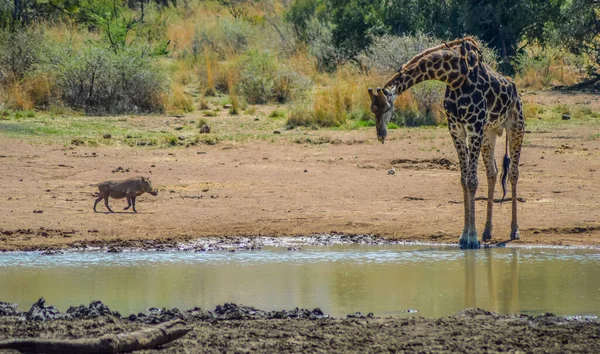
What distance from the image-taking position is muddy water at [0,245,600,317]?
27.1ft

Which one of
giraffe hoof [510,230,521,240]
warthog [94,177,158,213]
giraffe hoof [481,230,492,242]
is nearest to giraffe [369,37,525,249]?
giraffe hoof [481,230,492,242]

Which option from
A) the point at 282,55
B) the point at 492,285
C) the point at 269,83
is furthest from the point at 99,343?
the point at 282,55

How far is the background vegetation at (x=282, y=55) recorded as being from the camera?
20.8 meters

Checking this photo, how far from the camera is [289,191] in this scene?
13625 millimetres

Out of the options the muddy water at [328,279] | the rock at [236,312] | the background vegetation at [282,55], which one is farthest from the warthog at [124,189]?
the background vegetation at [282,55]

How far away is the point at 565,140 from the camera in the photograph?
17.6m

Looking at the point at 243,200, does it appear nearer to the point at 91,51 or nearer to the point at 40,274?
the point at 40,274

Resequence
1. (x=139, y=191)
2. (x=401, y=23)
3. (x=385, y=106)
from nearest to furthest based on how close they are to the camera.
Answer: (x=385, y=106)
(x=139, y=191)
(x=401, y=23)

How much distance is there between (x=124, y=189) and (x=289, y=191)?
8.32 feet

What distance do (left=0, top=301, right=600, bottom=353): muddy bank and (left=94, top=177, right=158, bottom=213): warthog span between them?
178 inches

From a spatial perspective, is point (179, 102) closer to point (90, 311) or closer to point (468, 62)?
point (468, 62)

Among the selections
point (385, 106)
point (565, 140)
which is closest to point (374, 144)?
point (565, 140)

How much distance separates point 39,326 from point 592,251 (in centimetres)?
638

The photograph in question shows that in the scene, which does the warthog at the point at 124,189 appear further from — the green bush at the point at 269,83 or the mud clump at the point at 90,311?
the green bush at the point at 269,83
